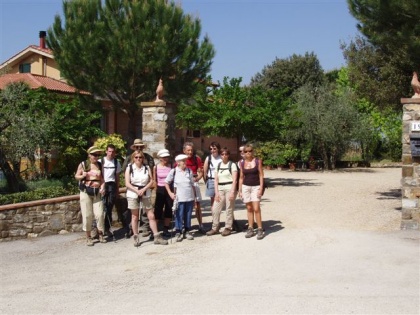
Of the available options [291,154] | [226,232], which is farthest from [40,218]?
[291,154]

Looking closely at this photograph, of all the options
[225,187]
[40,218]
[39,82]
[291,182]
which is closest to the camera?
[225,187]

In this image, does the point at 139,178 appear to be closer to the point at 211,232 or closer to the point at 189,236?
the point at 189,236

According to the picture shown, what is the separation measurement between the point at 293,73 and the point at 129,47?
3013cm

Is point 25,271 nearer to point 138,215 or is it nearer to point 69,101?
point 138,215

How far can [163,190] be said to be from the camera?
915 cm

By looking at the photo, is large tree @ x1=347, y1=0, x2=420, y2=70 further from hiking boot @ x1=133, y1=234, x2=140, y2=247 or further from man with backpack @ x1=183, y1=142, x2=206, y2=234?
hiking boot @ x1=133, y1=234, x2=140, y2=247

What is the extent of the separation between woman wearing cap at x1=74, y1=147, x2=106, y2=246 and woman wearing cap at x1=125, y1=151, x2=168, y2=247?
1.76ft

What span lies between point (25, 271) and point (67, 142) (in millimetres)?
10665

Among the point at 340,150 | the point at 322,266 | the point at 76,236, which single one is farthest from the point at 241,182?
the point at 340,150

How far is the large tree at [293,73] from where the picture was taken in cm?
4219

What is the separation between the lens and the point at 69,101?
18.8 metres

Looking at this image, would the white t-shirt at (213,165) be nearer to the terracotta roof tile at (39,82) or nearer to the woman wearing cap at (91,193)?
the woman wearing cap at (91,193)

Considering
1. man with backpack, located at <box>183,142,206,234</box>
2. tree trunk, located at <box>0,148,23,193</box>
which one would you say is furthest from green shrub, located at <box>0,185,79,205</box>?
man with backpack, located at <box>183,142,206,234</box>

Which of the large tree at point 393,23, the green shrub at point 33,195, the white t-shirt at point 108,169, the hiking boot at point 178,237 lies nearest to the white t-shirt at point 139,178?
the white t-shirt at point 108,169
